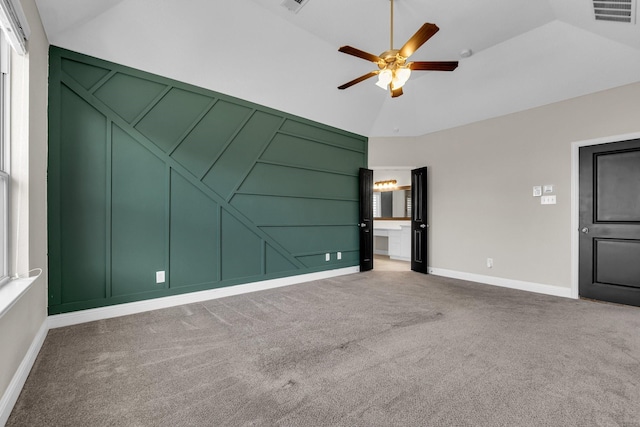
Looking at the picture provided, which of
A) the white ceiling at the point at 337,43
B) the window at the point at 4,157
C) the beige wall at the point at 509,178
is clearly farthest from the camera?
the beige wall at the point at 509,178

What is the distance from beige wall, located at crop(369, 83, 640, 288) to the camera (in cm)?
388

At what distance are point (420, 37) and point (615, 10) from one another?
6.84ft

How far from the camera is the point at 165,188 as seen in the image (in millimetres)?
3381

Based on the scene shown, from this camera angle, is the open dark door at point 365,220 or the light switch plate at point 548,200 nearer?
the light switch plate at point 548,200

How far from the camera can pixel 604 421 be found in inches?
58.8

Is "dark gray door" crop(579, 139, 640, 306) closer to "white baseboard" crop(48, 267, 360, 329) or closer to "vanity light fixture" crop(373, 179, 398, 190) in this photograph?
"white baseboard" crop(48, 267, 360, 329)

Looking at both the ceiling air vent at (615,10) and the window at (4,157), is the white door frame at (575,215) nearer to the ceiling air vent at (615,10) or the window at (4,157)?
the ceiling air vent at (615,10)

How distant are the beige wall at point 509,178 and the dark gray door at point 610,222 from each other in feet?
0.57

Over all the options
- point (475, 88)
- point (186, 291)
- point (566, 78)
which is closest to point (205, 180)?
point (186, 291)

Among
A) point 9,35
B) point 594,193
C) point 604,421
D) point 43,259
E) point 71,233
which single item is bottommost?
point 604,421

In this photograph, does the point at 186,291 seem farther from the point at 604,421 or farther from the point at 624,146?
the point at 624,146

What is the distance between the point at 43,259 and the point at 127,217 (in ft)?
2.54

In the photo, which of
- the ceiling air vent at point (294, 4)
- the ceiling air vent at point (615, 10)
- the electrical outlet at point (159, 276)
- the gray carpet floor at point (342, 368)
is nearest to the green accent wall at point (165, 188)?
the electrical outlet at point (159, 276)

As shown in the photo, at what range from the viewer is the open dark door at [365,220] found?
564 cm
